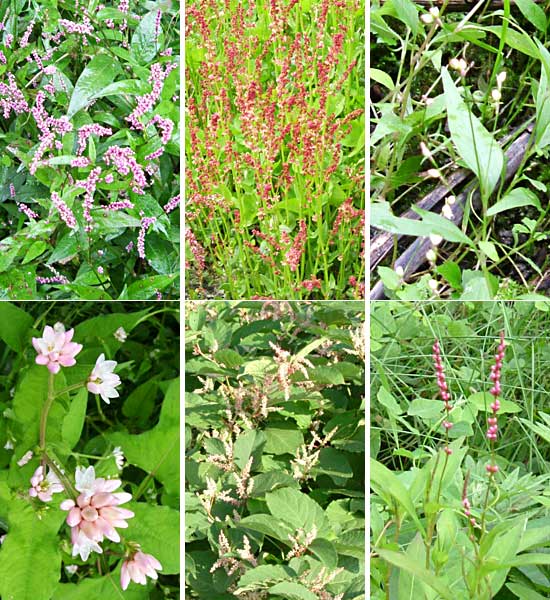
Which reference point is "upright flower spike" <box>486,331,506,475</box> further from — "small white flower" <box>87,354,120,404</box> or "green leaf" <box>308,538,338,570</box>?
"small white flower" <box>87,354,120,404</box>

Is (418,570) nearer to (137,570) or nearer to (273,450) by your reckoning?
(273,450)

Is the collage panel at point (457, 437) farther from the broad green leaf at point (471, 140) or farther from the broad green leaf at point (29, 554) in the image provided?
the broad green leaf at point (29, 554)

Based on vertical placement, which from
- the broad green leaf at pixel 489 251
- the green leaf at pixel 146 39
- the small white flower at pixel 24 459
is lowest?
the small white flower at pixel 24 459

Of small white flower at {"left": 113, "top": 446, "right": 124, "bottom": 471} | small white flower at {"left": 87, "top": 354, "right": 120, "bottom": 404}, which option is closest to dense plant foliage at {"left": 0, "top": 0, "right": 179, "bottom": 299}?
small white flower at {"left": 87, "top": 354, "right": 120, "bottom": 404}

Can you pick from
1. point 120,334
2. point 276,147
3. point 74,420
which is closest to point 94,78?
point 276,147

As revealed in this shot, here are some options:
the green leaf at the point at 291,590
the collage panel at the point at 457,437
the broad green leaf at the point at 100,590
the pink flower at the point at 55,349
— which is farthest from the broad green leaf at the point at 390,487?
the pink flower at the point at 55,349

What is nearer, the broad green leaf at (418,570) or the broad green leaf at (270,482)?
the broad green leaf at (418,570)

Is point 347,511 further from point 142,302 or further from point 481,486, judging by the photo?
point 142,302
